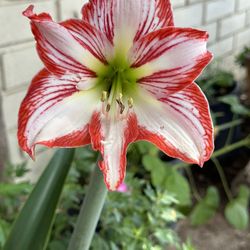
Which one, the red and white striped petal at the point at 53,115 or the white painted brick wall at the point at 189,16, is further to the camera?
the white painted brick wall at the point at 189,16

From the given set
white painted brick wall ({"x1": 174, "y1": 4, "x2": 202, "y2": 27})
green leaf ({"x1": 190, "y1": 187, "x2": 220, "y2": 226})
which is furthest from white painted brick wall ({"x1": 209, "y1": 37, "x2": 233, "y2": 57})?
green leaf ({"x1": 190, "y1": 187, "x2": 220, "y2": 226})

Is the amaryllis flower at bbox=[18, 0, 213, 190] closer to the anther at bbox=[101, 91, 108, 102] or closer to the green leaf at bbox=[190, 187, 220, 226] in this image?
→ the anther at bbox=[101, 91, 108, 102]

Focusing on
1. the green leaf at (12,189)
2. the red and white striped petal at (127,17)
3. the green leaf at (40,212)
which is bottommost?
the green leaf at (12,189)

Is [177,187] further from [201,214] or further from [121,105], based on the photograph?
[121,105]

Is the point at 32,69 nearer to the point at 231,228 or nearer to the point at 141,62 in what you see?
the point at 231,228

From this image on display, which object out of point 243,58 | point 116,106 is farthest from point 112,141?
point 243,58

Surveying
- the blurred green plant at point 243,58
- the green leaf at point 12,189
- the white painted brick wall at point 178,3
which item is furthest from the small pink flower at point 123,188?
the blurred green plant at point 243,58

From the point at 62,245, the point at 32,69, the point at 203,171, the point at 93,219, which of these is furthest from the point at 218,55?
the point at 93,219

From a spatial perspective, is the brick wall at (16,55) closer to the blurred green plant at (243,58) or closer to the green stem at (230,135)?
the green stem at (230,135)
